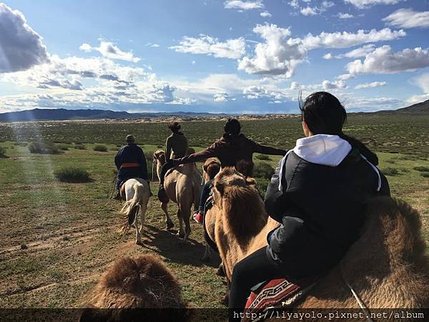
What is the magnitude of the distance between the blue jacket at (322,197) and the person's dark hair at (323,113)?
0.17 m

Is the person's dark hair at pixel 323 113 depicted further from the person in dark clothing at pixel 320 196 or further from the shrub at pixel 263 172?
the shrub at pixel 263 172

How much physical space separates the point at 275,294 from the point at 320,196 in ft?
2.37

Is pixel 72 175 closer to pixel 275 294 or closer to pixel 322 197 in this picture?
pixel 275 294

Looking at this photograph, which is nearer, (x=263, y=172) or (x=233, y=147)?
(x=233, y=147)

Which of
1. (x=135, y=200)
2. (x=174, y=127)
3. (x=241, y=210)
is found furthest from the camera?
(x=174, y=127)

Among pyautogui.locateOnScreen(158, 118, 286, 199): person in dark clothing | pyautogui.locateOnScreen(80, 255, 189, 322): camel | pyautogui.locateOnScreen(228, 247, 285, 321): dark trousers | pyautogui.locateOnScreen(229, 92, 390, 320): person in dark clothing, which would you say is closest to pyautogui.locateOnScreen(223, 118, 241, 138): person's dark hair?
pyautogui.locateOnScreen(158, 118, 286, 199): person in dark clothing

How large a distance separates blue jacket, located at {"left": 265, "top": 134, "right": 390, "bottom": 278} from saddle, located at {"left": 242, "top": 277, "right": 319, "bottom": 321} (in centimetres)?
7

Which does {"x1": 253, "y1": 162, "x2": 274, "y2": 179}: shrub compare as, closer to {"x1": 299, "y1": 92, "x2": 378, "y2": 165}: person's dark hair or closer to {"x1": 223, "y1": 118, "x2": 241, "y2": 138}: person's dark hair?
{"x1": 223, "y1": 118, "x2": 241, "y2": 138}: person's dark hair

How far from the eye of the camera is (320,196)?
2252 mm

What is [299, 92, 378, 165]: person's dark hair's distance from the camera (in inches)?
98.2

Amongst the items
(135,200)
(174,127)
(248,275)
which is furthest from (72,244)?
(248,275)

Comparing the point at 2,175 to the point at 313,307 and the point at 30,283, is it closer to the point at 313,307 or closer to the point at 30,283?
the point at 30,283

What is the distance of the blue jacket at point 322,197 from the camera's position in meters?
2.26

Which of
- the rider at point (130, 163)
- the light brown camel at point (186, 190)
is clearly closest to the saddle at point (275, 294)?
the light brown camel at point (186, 190)
